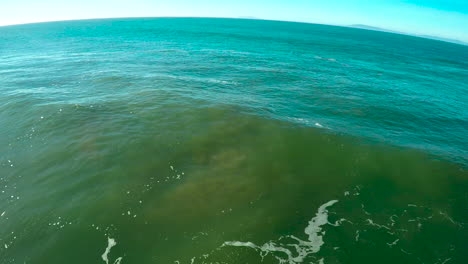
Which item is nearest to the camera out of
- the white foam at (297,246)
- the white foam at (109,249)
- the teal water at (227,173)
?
the white foam at (109,249)

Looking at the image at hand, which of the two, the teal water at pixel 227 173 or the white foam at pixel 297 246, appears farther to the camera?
the teal water at pixel 227 173

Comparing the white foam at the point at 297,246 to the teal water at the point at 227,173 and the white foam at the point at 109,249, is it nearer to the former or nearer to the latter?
the teal water at the point at 227,173

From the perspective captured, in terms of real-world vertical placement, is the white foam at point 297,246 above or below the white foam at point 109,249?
above

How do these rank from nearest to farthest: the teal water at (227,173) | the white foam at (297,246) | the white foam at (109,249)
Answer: the white foam at (109,249)
the white foam at (297,246)
the teal water at (227,173)

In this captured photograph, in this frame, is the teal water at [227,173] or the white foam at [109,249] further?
the teal water at [227,173]

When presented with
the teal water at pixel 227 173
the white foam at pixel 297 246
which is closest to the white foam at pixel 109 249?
the teal water at pixel 227 173

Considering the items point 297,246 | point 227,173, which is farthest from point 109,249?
point 297,246

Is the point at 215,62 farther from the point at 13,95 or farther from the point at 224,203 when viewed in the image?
the point at 224,203

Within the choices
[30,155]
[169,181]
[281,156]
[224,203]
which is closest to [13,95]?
[30,155]

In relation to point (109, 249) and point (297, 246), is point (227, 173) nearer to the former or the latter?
point (297, 246)
